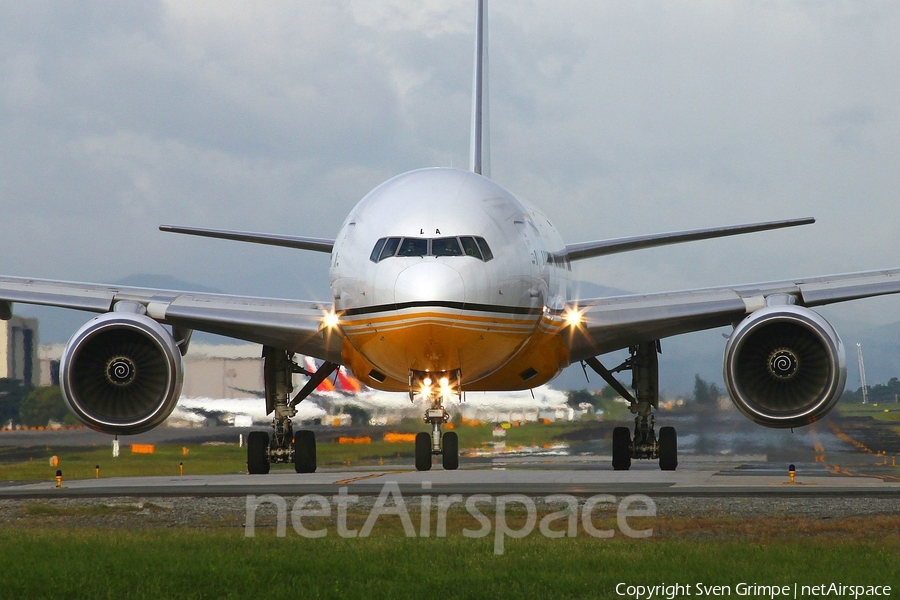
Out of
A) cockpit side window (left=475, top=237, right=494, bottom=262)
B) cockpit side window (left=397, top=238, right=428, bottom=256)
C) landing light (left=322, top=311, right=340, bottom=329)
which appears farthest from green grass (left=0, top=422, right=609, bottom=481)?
cockpit side window (left=475, top=237, right=494, bottom=262)

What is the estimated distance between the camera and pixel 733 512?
49.1ft

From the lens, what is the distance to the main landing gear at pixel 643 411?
892 inches

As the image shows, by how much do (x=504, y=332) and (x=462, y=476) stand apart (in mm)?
7193

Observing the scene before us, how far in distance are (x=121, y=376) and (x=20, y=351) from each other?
14.6m

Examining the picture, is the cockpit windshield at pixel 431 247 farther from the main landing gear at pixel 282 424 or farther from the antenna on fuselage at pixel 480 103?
the antenna on fuselage at pixel 480 103

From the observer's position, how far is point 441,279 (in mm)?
15555

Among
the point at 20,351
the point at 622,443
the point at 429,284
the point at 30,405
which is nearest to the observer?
the point at 429,284

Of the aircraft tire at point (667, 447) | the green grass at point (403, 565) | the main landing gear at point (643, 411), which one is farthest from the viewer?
the aircraft tire at point (667, 447)

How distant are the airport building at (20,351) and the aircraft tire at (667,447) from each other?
16.6 metres

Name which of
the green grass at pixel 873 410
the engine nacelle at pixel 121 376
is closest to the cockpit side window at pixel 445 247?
the engine nacelle at pixel 121 376

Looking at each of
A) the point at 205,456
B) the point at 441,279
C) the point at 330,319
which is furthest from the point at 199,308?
the point at 205,456

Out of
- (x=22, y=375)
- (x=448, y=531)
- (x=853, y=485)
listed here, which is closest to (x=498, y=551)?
(x=448, y=531)

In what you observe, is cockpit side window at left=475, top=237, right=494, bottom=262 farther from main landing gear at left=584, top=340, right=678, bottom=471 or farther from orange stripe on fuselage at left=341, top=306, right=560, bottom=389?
main landing gear at left=584, top=340, right=678, bottom=471

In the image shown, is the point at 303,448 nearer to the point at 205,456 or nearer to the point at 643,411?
the point at 643,411
